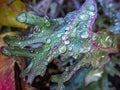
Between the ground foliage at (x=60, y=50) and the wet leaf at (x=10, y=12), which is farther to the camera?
the wet leaf at (x=10, y=12)

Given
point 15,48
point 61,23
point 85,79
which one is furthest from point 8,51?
point 85,79

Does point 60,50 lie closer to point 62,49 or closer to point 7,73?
point 62,49

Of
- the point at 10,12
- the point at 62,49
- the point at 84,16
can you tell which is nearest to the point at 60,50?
the point at 62,49

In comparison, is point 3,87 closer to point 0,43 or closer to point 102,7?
point 0,43

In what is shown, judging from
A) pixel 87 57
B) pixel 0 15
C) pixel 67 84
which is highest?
pixel 0 15

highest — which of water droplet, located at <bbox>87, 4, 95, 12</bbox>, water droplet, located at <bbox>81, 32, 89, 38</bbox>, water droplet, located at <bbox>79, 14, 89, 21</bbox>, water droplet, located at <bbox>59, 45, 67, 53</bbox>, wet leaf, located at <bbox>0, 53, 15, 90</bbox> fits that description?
water droplet, located at <bbox>87, 4, 95, 12</bbox>

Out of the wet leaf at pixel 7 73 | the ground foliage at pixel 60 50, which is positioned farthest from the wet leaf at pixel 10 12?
the wet leaf at pixel 7 73

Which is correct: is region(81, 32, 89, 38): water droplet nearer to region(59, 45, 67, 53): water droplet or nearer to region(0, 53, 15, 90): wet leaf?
region(59, 45, 67, 53): water droplet

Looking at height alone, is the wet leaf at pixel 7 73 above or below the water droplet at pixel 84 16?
below

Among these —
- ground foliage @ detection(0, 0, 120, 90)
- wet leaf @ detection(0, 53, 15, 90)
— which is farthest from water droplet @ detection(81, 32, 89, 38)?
wet leaf @ detection(0, 53, 15, 90)

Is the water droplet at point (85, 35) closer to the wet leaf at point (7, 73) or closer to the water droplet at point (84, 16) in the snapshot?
the water droplet at point (84, 16)

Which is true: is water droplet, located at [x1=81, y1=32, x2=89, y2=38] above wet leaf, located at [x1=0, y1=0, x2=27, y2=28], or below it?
below
